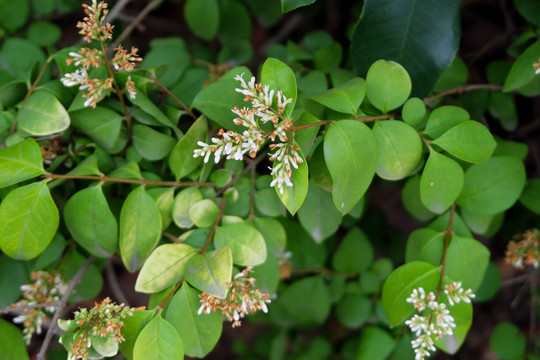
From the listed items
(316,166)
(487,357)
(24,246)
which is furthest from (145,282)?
(487,357)

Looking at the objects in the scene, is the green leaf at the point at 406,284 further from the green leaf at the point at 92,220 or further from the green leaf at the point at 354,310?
the green leaf at the point at 92,220

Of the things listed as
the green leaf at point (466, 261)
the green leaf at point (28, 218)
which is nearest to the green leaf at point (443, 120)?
the green leaf at point (466, 261)

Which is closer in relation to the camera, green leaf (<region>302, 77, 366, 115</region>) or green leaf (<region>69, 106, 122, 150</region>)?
green leaf (<region>302, 77, 366, 115</region>)

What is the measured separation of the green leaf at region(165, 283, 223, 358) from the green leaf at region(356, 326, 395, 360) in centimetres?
60

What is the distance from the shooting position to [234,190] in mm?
1178

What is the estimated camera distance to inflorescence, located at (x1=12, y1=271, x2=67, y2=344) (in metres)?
1.20

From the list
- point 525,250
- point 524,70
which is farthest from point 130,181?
point 525,250

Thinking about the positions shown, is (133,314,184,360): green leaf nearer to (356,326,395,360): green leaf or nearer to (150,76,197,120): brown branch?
(150,76,197,120): brown branch

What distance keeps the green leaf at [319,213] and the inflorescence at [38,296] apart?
0.70 metres

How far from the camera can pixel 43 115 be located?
1104 mm

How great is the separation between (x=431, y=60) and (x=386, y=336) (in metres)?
0.85

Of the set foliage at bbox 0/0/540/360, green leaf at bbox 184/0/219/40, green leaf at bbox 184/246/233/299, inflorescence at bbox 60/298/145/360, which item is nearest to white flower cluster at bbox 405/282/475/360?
→ foliage at bbox 0/0/540/360

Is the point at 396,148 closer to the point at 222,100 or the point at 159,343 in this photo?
the point at 222,100

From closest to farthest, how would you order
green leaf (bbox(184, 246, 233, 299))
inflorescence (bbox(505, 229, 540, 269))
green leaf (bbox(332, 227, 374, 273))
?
1. green leaf (bbox(184, 246, 233, 299))
2. inflorescence (bbox(505, 229, 540, 269))
3. green leaf (bbox(332, 227, 374, 273))
